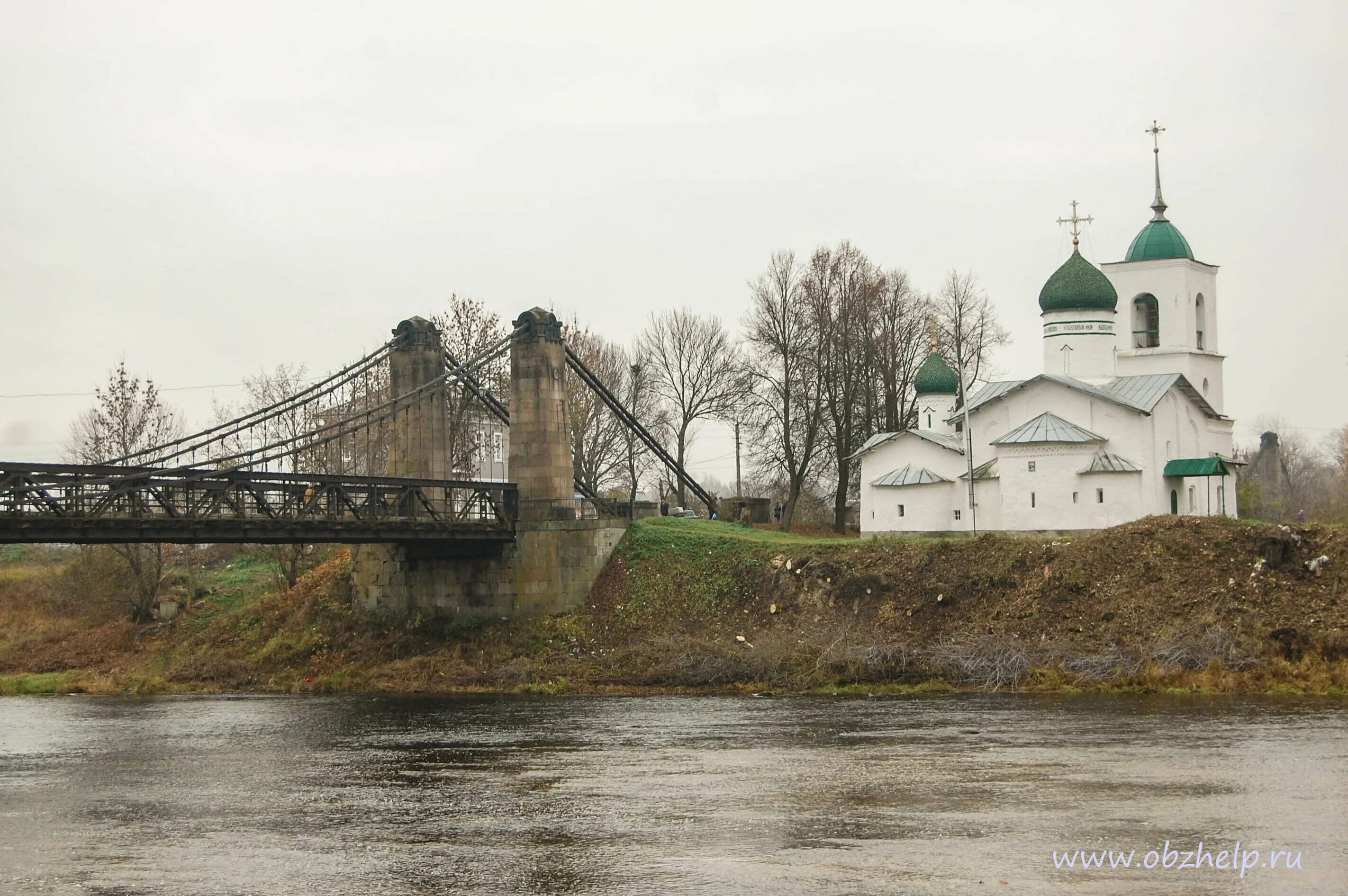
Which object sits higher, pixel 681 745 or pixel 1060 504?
pixel 1060 504

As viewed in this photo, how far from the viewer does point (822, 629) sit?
3444 cm

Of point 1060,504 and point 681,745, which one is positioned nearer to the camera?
point 681,745

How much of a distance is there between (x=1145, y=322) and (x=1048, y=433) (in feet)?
28.8

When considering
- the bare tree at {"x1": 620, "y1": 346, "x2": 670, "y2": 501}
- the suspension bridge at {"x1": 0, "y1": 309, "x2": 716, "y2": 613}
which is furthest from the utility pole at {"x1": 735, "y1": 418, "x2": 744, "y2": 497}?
the suspension bridge at {"x1": 0, "y1": 309, "x2": 716, "y2": 613}

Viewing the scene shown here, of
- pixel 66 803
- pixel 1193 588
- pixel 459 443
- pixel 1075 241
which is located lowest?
pixel 66 803

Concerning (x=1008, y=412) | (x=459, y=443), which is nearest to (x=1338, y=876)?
(x=1008, y=412)

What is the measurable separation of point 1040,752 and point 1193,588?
11.2 meters

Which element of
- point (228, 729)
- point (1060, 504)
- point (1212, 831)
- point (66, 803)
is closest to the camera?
point (1212, 831)

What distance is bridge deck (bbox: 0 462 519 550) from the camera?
26.6m

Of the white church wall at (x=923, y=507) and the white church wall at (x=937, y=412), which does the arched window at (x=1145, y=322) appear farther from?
the white church wall at (x=923, y=507)

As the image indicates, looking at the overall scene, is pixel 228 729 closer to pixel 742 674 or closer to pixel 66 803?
pixel 66 803

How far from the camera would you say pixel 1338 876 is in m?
14.7

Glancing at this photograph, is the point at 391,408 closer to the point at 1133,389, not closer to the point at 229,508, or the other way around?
the point at 229,508

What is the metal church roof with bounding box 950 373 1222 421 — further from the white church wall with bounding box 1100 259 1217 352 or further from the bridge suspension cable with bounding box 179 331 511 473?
the bridge suspension cable with bounding box 179 331 511 473
